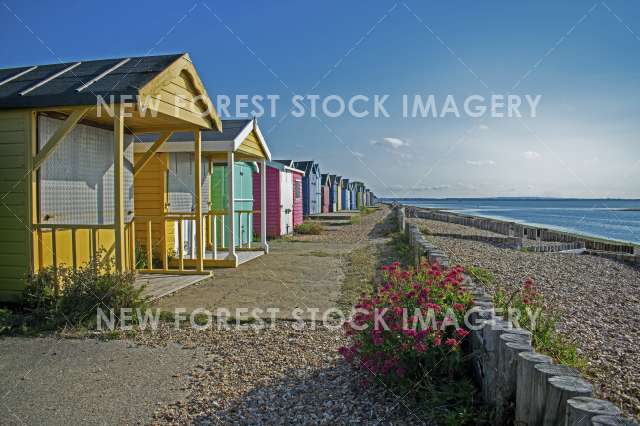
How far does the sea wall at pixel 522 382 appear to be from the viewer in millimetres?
2277

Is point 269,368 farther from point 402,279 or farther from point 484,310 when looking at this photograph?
point 484,310

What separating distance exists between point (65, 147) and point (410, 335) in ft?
18.5

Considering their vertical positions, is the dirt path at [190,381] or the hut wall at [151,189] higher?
the hut wall at [151,189]

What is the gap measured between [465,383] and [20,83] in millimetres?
6487

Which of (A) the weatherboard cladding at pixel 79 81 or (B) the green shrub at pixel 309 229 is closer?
(A) the weatherboard cladding at pixel 79 81

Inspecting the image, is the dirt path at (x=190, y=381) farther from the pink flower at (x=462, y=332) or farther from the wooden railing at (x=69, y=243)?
the wooden railing at (x=69, y=243)

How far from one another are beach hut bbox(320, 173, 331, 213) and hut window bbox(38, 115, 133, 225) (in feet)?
96.5

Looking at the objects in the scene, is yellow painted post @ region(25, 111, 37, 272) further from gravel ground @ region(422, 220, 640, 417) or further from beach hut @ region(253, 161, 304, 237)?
beach hut @ region(253, 161, 304, 237)

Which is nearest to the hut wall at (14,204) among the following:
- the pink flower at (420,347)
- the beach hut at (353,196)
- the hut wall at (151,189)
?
the hut wall at (151,189)

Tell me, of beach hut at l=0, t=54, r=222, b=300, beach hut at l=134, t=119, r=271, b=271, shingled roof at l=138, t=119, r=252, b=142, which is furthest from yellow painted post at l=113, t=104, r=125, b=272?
shingled roof at l=138, t=119, r=252, b=142

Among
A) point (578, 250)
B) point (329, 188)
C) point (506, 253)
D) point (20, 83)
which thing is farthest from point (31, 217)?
point (329, 188)

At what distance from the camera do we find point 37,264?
6.15 metres

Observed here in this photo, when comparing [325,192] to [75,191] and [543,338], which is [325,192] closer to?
[75,191]

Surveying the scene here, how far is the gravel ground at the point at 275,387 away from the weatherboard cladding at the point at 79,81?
296 cm
